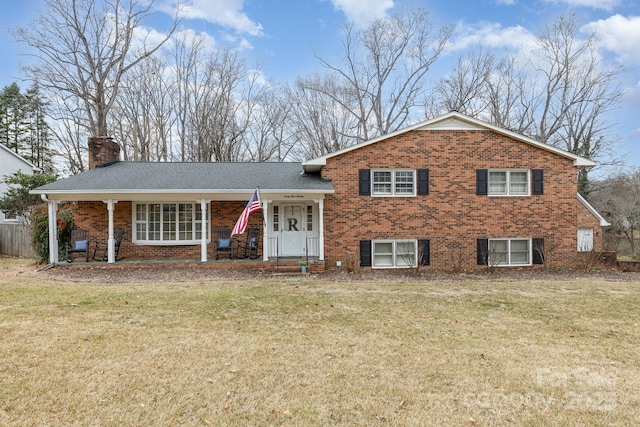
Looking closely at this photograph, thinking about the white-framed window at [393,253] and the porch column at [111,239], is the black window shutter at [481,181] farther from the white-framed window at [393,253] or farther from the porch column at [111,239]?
the porch column at [111,239]

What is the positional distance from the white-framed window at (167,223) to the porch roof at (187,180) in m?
1.16

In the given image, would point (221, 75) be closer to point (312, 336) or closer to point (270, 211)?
point (270, 211)

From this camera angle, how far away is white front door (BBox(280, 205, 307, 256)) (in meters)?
13.8

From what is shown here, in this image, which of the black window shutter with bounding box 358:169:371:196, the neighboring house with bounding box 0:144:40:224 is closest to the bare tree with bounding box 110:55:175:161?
the neighboring house with bounding box 0:144:40:224

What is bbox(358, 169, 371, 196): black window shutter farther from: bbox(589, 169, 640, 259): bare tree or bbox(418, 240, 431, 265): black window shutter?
bbox(589, 169, 640, 259): bare tree

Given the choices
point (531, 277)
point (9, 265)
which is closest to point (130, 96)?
point (9, 265)

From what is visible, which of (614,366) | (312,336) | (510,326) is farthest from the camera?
(510,326)

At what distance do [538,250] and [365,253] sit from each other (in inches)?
246

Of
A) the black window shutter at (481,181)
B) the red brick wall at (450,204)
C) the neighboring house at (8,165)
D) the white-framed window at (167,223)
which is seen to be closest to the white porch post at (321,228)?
the red brick wall at (450,204)

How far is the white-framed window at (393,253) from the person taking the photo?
1317 centimetres

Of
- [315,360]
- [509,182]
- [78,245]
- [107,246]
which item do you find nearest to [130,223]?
[107,246]

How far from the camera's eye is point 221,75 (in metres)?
27.6

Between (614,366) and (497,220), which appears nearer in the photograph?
(614,366)

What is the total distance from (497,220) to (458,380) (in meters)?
10.6
